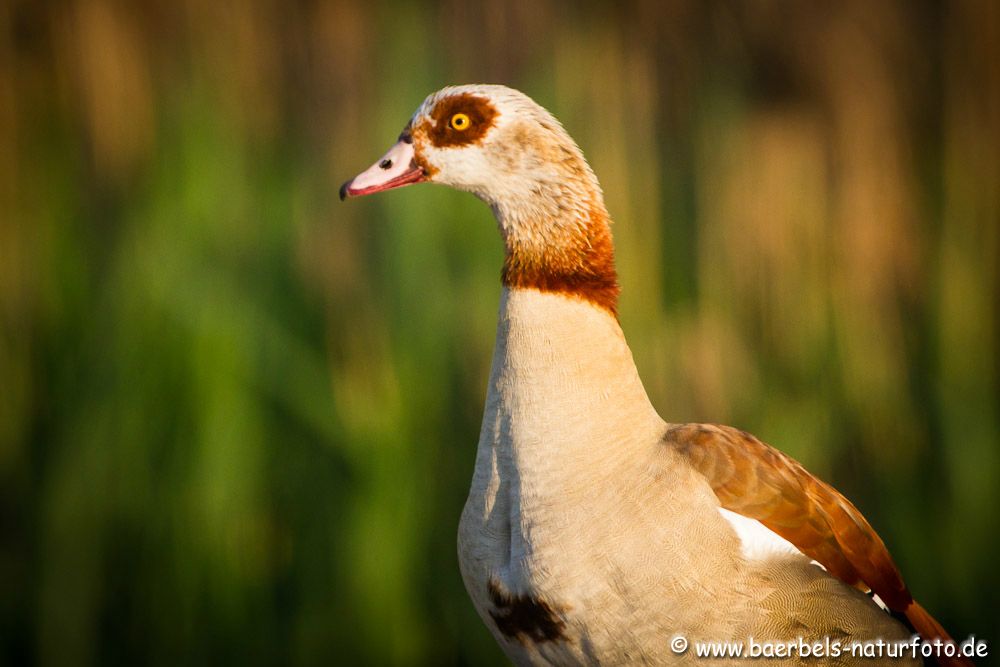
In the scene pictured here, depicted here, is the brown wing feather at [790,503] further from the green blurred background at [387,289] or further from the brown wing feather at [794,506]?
the green blurred background at [387,289]

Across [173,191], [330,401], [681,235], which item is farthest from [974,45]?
[173,191]

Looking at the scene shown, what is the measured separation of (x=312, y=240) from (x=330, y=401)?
315mm

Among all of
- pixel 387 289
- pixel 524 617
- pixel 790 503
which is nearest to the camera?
pixel 524 617

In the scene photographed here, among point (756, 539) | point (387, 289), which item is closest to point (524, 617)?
point (756, 539)

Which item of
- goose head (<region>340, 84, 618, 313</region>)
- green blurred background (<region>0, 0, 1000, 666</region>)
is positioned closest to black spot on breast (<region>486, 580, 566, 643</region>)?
goose head (<region>340, 84, 618, 313</region>)

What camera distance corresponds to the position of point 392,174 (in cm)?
138

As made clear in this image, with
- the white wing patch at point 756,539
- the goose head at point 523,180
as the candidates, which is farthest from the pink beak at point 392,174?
the white wing patch at point 756,539

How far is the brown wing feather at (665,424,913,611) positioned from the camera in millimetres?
1317

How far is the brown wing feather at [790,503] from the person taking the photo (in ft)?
4.32

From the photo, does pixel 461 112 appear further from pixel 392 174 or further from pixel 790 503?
pixel 790 503

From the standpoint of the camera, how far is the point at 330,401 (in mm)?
2043

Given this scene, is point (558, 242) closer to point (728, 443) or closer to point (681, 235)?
point (728, 443)

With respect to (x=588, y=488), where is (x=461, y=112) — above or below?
above

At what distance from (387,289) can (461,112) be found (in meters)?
0.76
